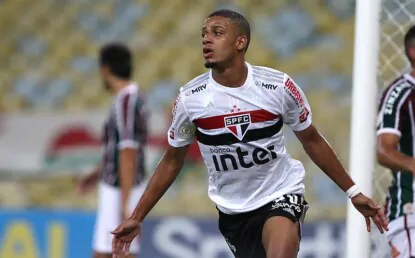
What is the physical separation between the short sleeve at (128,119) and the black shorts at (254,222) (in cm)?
207

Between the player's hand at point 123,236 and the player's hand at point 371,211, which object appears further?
the player's hand at point 123,236

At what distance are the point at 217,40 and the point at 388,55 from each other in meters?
1.89

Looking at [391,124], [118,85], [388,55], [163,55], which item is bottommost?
[391,124]

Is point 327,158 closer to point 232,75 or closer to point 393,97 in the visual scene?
point 232,75

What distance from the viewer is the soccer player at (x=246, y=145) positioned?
14.9 ft

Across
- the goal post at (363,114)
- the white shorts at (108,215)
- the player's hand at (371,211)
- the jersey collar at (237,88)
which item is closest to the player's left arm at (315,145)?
the player's hand at (371,211)

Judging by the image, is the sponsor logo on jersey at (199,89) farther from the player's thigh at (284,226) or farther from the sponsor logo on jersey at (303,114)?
the player's thigh at (284,226)

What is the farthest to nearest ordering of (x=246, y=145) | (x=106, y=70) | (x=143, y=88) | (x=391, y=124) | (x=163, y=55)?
(x=163, y=55) < (x=143, y=88) < (x=106, y=70) < (x=391, y=124) < (x=246, y=145)

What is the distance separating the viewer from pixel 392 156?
16.4 feet

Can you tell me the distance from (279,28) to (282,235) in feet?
23.0

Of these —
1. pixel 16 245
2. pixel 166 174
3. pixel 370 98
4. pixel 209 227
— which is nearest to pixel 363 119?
pixel 370 98

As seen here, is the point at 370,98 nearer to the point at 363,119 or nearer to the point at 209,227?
the point at 363,119

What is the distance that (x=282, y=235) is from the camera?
4.48 m

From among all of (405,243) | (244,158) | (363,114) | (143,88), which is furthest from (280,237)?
(143,88)
